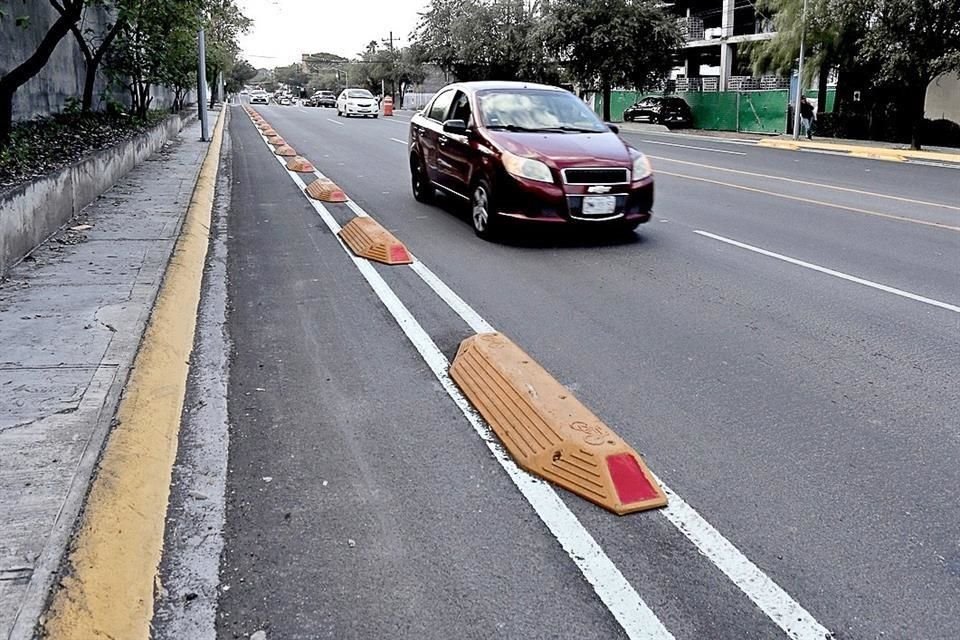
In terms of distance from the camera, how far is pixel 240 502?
3.70 metres

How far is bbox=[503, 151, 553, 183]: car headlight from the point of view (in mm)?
8891

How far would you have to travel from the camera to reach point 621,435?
14.5 ft

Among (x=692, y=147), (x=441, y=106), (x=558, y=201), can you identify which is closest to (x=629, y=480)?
(x=558, y=201)

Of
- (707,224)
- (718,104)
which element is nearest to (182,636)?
(707,224)

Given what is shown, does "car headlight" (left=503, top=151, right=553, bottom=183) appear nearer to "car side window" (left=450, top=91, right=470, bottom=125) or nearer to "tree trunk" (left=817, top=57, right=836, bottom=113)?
"car side window" (left=450, top=91, right=470, bottom=125)

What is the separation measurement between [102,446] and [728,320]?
4472 mm

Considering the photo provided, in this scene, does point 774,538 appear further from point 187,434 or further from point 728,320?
point 728,320

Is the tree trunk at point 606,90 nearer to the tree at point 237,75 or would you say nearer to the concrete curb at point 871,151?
the concrete curb at point 871,151

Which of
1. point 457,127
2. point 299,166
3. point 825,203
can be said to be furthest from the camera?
point 299,166

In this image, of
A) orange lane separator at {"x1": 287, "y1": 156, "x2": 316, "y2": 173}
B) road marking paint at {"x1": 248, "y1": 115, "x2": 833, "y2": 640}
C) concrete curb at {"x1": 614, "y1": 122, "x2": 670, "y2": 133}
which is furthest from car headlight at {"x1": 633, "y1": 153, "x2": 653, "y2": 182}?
concrete curb at {"x1": 614, "y1": 122, "x2": 670, "y2": 133}

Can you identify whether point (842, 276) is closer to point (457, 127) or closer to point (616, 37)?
point (457, 127)

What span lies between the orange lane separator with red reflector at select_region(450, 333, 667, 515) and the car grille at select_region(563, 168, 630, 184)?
12.7 feet

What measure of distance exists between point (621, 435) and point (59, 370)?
3.09 m

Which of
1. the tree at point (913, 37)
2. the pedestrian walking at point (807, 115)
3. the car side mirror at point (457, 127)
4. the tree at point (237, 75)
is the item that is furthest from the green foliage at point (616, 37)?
the tree at point (237, 75)
